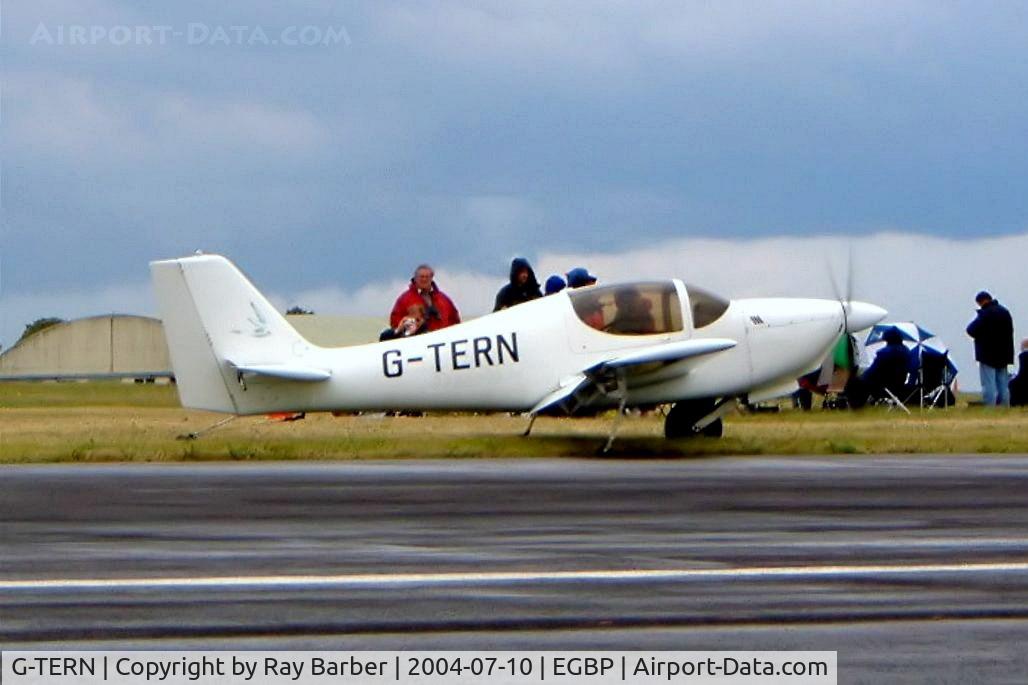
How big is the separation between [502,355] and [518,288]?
3.25 metres

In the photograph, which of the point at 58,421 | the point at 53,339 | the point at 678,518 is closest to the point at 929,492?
the point at 678,518

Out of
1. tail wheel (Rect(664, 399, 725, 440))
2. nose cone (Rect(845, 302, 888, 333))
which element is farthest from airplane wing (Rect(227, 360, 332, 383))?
nose cone (Rect(845, 302, 888, 333))

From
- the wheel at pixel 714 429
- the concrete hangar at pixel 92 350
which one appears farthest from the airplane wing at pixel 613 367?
the concrete hangar at pixel 92 350

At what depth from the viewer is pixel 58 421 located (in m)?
23.1

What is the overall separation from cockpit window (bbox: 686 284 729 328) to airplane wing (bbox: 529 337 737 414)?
8.5 inches

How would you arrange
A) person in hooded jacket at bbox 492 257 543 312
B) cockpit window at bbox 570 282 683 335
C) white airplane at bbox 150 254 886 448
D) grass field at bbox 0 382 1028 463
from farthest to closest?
1. person in hooded jacket at bbox 492 257 543 312
2. cockpit window at bbox 570 282 683 335
3. white airplane at bbox 150 254 886 448
4. grass field at bbox 0 382 1028 463

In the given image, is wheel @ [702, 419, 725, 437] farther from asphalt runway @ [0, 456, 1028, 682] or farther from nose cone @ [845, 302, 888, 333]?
asphalt runway @ [0, 456, 1028, 682]

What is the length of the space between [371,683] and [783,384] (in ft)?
44.3

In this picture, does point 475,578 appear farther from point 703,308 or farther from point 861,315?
point 861,315

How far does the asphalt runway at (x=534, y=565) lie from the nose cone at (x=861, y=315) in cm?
521

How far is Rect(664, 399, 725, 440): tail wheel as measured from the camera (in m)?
18.6

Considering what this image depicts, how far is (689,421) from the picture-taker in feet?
61.3

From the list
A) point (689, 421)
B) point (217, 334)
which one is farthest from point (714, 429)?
point (217, 334)

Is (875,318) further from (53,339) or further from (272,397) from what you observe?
(53,339)
